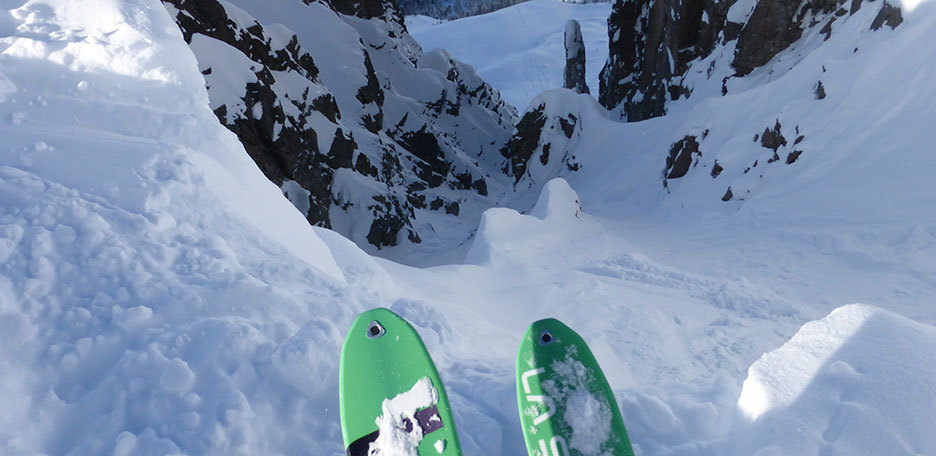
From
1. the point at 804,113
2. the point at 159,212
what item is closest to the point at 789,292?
the point at 804,113

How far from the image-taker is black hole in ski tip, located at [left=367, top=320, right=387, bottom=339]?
286 cm

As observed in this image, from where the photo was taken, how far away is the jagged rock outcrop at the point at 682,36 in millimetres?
14117

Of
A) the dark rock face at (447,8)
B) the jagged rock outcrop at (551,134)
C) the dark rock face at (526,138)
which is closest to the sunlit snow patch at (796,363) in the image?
the jagged rock outcrop at (551,134)

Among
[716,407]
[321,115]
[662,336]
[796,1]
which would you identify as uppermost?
[796,1]

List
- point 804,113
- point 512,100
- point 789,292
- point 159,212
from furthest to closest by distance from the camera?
point 512,100, point 804,113, point 789,292, point 159,212

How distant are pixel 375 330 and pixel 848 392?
7.24 ft

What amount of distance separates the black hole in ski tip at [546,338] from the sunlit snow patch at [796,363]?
94 cm

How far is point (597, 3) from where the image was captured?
84.9 metres

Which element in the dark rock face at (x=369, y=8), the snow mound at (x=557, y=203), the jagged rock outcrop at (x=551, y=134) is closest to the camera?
the snow mound at (x=557, y=203)

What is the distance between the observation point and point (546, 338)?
2.86 metres

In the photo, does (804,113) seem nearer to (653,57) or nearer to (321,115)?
(653,57)

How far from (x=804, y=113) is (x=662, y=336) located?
7.94m

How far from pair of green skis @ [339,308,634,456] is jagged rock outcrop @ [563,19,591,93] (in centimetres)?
2998

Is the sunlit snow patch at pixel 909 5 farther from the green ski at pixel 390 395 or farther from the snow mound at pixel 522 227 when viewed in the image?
the green ski at pixel 390 395
